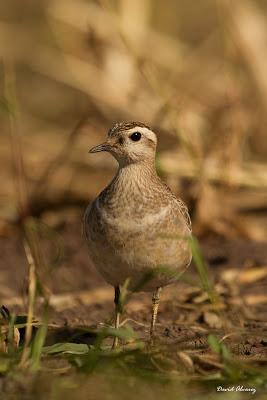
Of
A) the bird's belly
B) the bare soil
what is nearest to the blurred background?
the bare soil

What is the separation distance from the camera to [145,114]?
11336 mm

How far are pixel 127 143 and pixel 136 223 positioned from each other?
0.70 meters

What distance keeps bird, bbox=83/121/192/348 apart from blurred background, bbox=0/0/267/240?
7.25 ft

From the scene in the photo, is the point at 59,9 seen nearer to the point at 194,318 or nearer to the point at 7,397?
the point at 194,318

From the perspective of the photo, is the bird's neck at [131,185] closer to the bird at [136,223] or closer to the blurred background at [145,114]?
the bird at [136,223]

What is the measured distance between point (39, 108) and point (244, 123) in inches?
231

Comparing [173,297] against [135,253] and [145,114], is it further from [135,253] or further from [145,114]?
[145,114]

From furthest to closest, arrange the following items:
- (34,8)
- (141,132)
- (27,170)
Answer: (34,8) < (27,170) < (141,132)

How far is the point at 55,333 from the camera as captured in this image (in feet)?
21.5

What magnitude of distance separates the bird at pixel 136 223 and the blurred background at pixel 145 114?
221 cm

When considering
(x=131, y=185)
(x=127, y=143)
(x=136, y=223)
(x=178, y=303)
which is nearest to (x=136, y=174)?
(x=131, y=185)

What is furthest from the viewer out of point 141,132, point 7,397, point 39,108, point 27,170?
point 39,108

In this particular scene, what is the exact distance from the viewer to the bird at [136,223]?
19.8 feet

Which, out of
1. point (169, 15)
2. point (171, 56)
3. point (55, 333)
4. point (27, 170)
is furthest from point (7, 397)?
point (169, 15)
